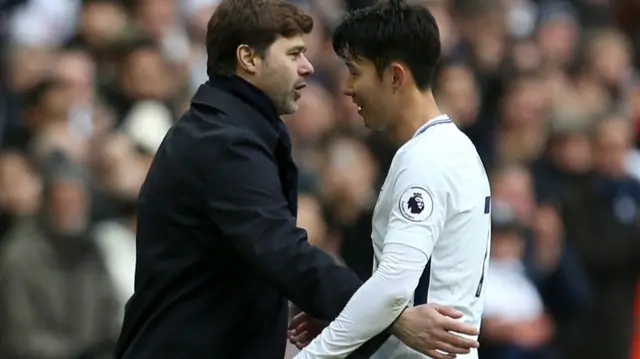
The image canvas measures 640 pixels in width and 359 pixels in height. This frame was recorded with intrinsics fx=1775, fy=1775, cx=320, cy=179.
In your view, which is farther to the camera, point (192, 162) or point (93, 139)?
point (93, 139)

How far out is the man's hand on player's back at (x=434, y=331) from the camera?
531cm

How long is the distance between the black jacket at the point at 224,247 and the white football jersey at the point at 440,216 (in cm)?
23

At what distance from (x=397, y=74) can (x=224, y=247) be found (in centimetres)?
77

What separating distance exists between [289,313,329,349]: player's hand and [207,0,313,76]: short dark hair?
881 mm

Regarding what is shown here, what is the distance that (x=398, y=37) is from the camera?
5.52 m

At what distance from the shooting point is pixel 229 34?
18.6 feet

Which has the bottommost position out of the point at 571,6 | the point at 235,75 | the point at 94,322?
the point at 94,322

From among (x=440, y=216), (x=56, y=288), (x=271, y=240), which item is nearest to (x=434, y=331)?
(x=440, y=216)

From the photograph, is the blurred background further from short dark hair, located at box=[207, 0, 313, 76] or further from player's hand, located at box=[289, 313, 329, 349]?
short dark hair, located at box=[207, 0, 313, 76]

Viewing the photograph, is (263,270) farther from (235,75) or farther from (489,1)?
(489,1)

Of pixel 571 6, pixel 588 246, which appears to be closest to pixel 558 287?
pixel 588 246

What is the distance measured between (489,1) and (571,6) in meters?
1.61

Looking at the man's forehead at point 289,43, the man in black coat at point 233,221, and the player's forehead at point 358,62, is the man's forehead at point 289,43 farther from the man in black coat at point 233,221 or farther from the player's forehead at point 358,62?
the player's forehead at point 358,62

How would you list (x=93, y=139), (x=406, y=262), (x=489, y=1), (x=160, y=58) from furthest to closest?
(x=489, y=1), (x=160, y=58), (x=93, y=139), (x=406, y=262)
